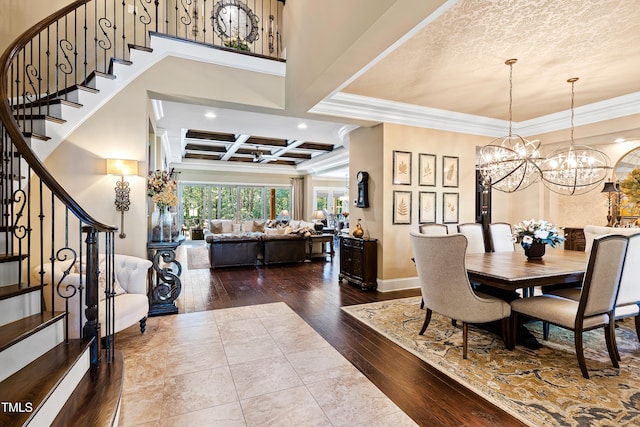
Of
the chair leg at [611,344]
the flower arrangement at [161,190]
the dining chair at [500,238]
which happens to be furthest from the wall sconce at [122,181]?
the chair leg at [611,344]

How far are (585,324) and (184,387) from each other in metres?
3.13

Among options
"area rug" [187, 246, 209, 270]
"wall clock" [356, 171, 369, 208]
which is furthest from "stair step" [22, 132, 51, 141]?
"area rug" [187, 246, 209, 270]

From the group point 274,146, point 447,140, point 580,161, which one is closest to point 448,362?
point 580,161

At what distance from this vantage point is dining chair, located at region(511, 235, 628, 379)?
7.78 feet

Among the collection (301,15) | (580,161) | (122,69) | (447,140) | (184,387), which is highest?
(301,15)

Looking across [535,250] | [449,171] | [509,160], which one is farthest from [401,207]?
[535,250]

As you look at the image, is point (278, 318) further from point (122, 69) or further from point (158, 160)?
point (158, 160)

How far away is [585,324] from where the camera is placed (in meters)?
2.45

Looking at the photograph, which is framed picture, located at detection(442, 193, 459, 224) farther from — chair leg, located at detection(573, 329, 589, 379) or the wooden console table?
the wooden console table

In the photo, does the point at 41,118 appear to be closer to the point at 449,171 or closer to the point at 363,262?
the point at 363,262

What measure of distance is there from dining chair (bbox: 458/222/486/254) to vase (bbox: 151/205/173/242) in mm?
3824

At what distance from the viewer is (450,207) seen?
5.50m

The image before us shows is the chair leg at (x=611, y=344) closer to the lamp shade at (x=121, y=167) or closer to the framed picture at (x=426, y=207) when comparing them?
the framed picture at (x=426, y=207)

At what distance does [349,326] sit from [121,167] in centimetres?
308
